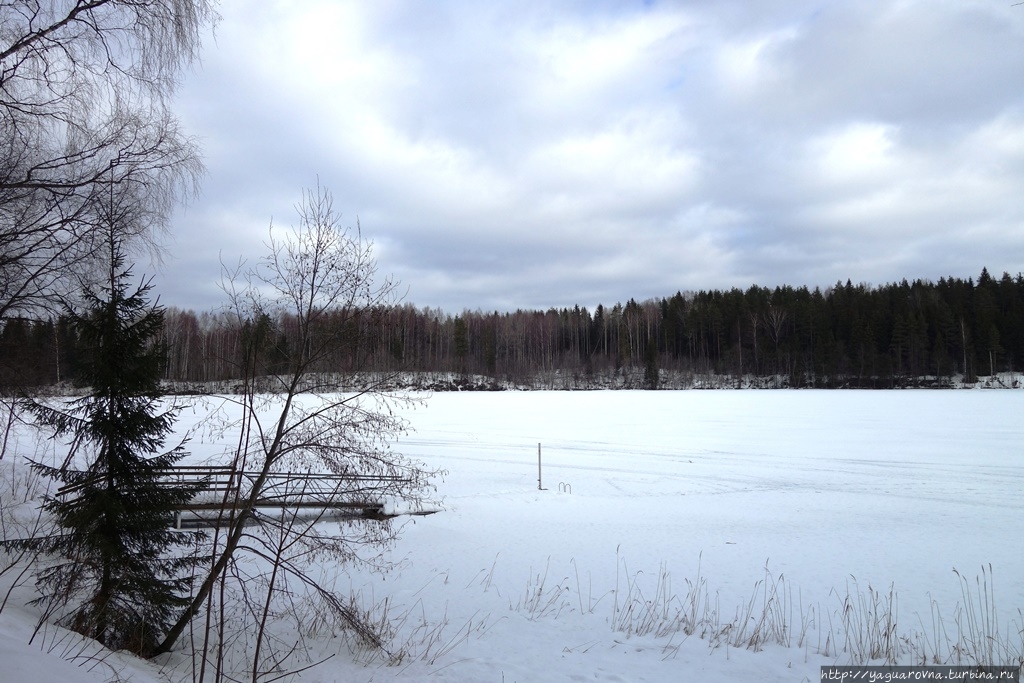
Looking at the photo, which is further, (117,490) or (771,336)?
(771,336)

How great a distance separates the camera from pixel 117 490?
257 inches

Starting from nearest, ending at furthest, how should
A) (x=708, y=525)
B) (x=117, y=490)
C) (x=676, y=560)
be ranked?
1. (x=117, y=490)
2. (x=676, y=560)
3. (x=708, y=525)

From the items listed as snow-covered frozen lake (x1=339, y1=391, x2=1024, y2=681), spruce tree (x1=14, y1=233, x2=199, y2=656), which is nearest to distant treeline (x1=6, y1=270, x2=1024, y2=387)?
snow-covered frozen lake (x1=339, y1=391, x2=1024, y2=681)

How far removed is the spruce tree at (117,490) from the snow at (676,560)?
1.95 feet

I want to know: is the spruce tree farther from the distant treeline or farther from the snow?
the distant treeline

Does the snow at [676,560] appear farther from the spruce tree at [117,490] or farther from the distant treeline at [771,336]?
the distant treeline at [771,336]

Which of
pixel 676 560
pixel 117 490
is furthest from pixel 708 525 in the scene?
pixel 117 490

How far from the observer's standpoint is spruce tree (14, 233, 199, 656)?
6.36 metres

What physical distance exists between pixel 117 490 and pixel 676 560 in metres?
9.02

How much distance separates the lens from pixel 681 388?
289ft

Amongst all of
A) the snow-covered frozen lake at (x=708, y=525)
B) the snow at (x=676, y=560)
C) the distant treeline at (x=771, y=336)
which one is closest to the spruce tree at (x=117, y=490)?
the snow at (x=676, y=560)

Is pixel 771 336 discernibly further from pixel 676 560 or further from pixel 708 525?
pixel 676 560

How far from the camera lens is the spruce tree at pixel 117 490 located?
6.36 meters

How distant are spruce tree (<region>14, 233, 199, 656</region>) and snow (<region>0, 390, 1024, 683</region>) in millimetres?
593
